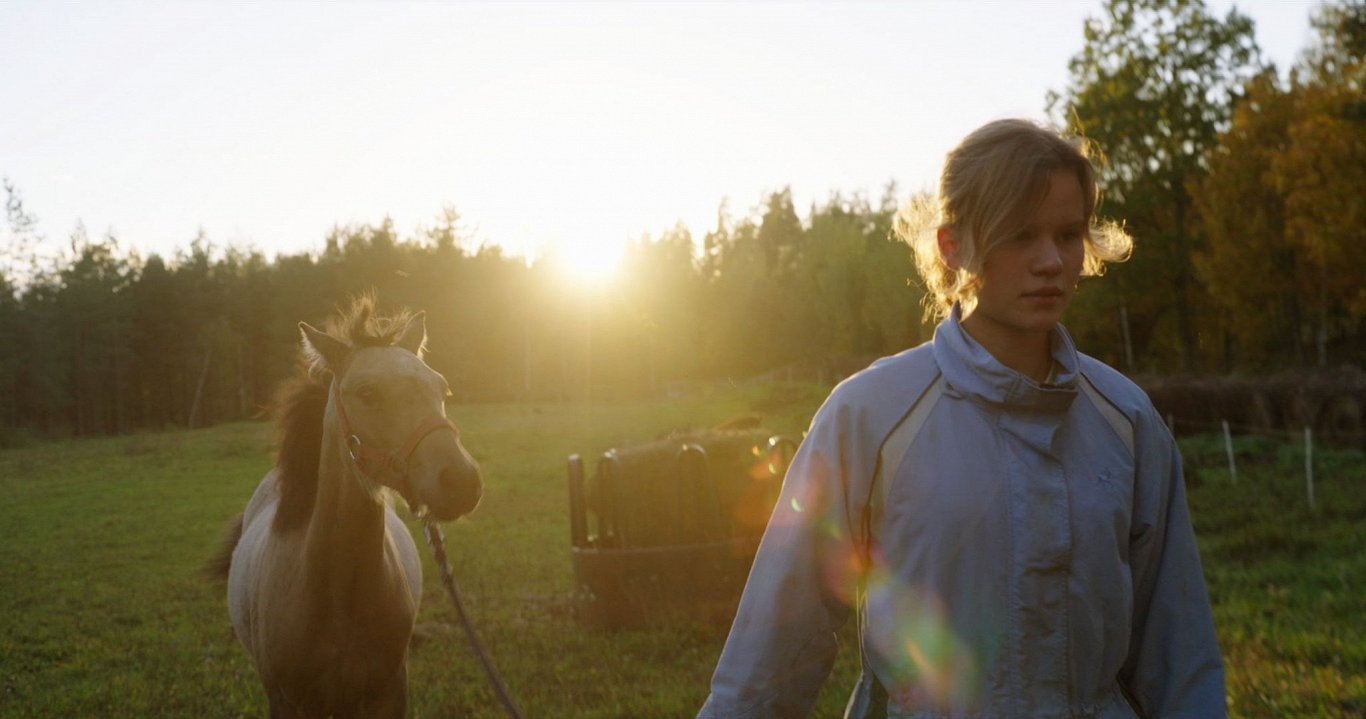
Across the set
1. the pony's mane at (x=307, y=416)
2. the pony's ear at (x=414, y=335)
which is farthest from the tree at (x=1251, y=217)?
the pony's mane at (x=307, y=416)

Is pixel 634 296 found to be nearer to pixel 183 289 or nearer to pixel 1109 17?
pixel 183 289

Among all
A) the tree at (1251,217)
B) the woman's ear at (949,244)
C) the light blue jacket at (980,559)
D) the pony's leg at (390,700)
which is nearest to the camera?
the light blue jacket at (980,559)

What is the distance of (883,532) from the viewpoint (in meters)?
1.90

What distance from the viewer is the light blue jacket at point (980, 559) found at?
182 cm

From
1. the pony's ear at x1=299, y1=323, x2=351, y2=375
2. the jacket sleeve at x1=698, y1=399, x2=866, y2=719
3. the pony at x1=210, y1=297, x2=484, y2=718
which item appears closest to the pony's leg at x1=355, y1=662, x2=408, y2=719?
the pony at x1=210, y1=297, x2=484, y2=718

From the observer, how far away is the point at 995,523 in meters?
1.82

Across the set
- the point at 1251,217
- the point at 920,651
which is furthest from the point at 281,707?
the point at 1251,217

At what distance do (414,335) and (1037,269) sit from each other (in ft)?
11.5

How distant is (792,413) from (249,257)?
105 feet

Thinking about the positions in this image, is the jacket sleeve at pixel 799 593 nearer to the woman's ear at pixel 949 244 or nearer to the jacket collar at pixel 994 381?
the jacket collar at pixel 994 381

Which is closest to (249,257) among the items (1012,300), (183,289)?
(183,289)

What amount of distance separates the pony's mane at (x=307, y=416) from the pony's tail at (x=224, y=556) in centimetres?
203

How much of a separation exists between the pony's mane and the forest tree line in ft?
37.2

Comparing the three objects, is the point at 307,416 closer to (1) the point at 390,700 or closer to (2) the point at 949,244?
(1) the point at 390,700
